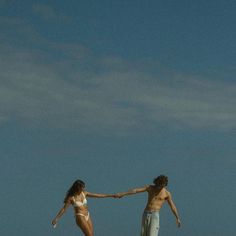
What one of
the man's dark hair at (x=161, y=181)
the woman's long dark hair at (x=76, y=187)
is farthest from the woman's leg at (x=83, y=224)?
the man's dark hair at (x=161, y=181)

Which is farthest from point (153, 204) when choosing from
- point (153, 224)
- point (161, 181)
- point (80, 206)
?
point (80, 206)

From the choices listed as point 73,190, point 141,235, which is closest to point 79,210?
point 73,190

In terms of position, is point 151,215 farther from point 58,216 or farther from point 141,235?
point 58,216

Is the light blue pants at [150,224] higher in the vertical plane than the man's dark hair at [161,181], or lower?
lower

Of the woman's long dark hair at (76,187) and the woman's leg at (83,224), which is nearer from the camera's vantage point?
the woman's long dark hair at (76,187)

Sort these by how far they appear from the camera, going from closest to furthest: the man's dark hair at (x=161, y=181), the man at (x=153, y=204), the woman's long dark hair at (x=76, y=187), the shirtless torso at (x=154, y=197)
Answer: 1. the man's dark hair at (x=161, y=181)
2. the man at (x=153, y=204)
3. the shirtless torso at (x=154, y=197)
4. the woman's long dark hair at (x=76, y=187)

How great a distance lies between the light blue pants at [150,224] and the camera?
24.4 m

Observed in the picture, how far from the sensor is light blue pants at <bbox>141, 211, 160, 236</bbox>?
80.2 ft

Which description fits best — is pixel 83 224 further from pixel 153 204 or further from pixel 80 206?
pixel 153 204

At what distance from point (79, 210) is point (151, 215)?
278 cm

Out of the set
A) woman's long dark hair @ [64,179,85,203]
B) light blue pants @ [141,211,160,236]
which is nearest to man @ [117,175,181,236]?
light blue pants @ [141,211,160,236]

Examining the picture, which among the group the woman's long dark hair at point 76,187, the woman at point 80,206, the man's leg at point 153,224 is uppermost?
the woman's long dark hair at point 76,187

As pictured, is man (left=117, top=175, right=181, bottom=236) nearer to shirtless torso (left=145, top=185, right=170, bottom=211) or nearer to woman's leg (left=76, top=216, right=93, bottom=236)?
shirtless torso (left=145, top=185, right=170, bottom=211)

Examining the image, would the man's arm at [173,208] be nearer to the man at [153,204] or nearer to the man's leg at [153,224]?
the man at [153,204]
